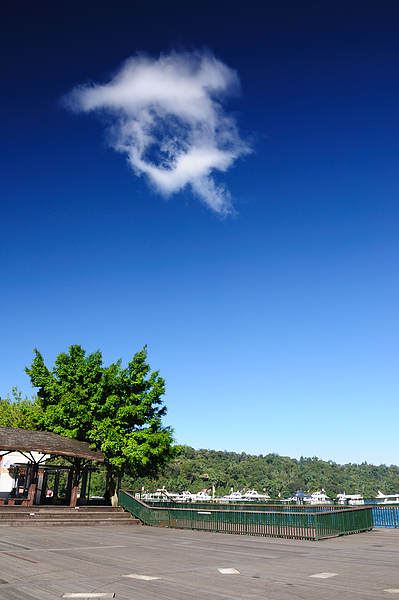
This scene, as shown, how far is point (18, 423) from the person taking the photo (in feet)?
163

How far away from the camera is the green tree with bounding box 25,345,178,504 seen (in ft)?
103

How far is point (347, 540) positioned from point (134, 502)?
14.3 meters

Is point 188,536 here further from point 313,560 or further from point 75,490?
point 75,490

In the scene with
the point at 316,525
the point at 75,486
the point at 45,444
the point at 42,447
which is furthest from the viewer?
the point at 75,486

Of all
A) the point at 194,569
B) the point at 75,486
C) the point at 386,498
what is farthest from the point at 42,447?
the point at 386,498

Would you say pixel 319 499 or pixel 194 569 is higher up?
pixel 194 569

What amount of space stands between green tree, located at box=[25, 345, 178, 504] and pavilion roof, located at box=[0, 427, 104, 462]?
125cm

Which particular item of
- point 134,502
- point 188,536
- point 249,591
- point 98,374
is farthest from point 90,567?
point 98,374

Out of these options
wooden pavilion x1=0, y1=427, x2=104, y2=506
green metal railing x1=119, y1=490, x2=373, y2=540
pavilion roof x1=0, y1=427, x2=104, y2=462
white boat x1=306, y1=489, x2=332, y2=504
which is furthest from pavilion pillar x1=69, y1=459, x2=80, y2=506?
white boat x1=306, y1=489, x2=332, y2=504

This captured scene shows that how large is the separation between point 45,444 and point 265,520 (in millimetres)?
14277

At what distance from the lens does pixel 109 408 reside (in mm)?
32844

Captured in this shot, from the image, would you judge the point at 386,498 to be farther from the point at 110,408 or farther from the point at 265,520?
the point at 110,408

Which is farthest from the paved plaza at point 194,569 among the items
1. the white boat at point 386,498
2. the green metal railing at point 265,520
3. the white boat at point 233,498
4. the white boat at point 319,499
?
the white boat at point 319,499

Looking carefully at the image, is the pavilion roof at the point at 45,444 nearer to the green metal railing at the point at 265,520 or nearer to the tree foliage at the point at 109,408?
the tree foliage at the point at 109,408
